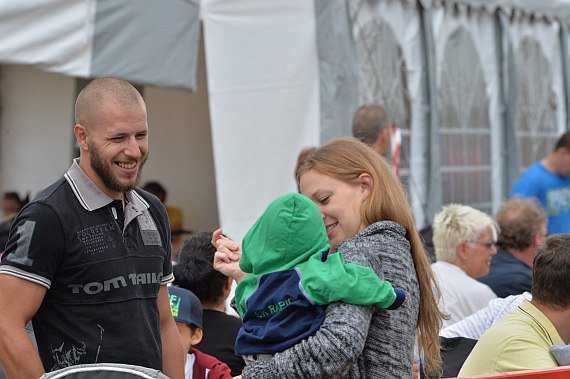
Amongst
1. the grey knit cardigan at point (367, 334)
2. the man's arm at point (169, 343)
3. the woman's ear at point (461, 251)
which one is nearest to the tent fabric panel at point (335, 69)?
the woman's ear at point (461, 251)

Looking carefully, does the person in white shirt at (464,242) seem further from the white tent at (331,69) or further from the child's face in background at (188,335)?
the white tent at (331,69)

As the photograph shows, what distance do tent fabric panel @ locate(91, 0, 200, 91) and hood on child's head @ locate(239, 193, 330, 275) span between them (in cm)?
351

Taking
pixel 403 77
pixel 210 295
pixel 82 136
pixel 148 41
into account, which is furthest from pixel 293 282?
pixel 403 77

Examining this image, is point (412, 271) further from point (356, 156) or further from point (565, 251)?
point (565, 251)

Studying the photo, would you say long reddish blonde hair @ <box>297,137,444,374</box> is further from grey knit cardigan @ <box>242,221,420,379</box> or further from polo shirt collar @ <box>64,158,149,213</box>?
polo shirt collar @ <box>64,158,149,213</box>

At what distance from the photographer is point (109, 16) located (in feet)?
16.5

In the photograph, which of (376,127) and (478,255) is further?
(376,127)

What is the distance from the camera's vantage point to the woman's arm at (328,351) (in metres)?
1.66

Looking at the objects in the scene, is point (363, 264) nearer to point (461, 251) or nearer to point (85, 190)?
point (85, 190)

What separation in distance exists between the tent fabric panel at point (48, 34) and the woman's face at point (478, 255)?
277 cm

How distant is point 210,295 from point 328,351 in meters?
1.58

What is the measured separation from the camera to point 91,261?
215cm

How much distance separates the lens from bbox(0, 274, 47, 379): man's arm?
Answer: 2.02 metres

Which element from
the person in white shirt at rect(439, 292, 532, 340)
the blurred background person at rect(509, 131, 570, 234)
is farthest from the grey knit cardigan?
the blurred background person at rect(509, 131, 570, 234)
